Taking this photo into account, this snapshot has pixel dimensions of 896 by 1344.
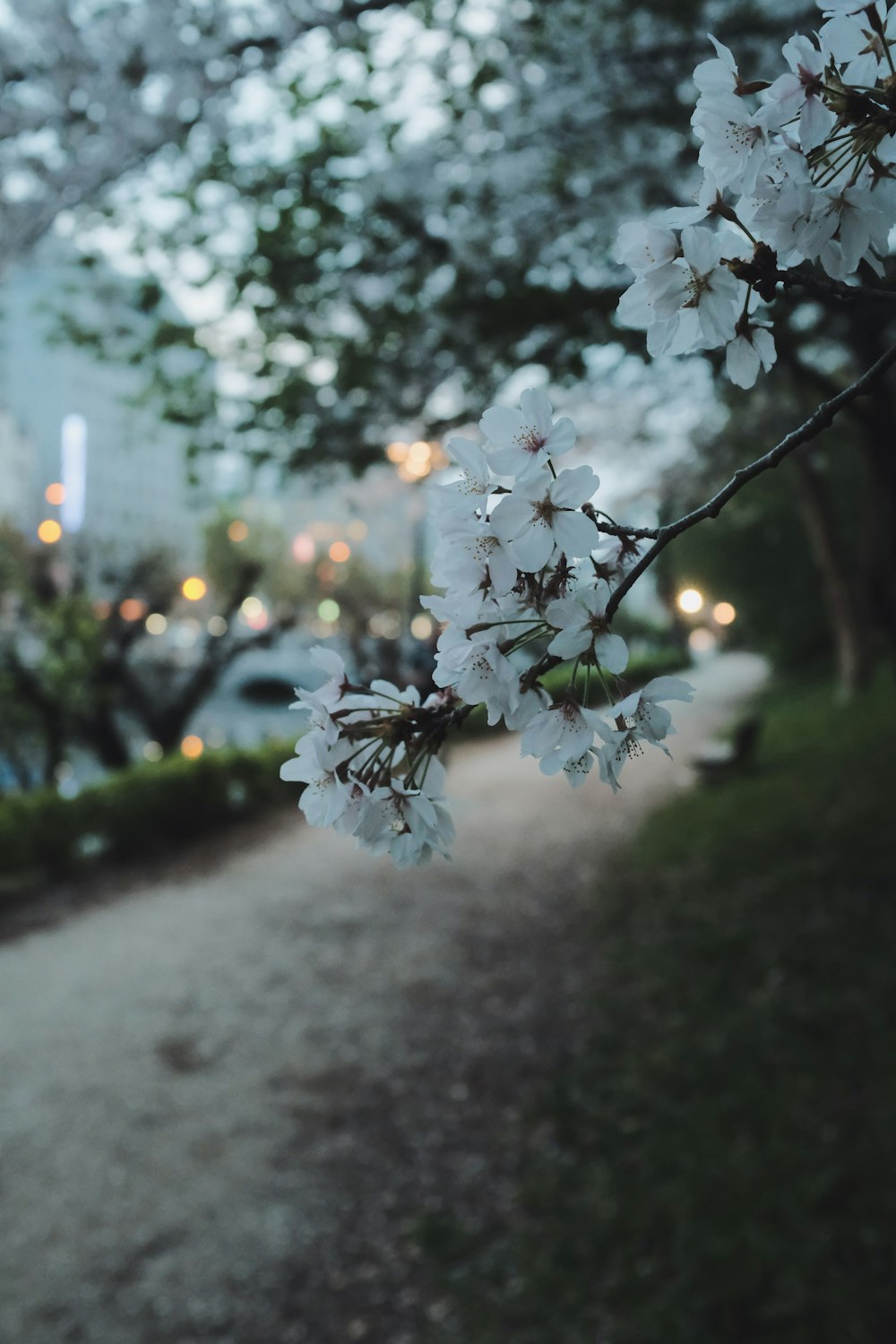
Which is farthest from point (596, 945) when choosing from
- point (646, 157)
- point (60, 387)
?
point (60, 387)

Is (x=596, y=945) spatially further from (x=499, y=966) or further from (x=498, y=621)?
(x=498, y=621)

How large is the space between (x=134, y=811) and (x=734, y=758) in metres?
7.47

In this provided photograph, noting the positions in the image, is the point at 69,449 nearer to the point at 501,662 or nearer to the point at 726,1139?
the point at 726,1139

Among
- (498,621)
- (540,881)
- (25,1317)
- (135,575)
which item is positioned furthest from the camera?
(135,575)

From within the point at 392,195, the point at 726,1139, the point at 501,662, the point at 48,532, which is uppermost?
the point at 48,532

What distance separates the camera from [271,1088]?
242 inches

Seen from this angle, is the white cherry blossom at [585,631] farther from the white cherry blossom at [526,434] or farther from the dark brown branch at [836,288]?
the dark brown branch at [836,288]

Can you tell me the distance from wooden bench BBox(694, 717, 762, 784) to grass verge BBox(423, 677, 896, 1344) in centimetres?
434

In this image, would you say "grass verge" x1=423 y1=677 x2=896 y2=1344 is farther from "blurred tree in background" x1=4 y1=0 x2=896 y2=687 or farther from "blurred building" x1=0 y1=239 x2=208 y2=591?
"blurred building" x1=0 y1=239 x2=208 y2=591

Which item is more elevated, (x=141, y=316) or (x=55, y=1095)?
(x=141, y=316)

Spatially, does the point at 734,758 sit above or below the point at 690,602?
below

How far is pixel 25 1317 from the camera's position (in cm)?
431

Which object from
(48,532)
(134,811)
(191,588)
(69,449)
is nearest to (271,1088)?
(134,811)

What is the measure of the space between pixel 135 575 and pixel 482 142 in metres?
11.6
